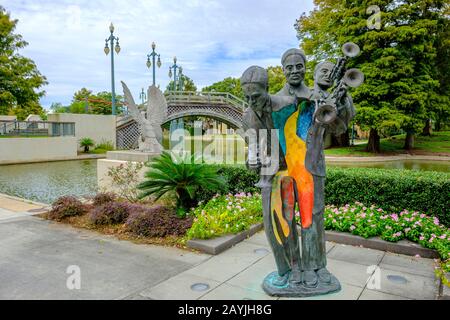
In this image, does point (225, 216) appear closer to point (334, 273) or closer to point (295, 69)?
point (334, 273)

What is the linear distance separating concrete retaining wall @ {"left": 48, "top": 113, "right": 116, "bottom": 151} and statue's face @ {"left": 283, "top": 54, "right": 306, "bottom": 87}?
80.9 ft

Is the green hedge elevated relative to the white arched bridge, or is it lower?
lower

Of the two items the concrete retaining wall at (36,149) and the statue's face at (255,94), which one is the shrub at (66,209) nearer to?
the statue's face at (255,94)

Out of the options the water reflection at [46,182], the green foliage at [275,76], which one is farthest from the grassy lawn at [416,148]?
the water reflection at [46,182]

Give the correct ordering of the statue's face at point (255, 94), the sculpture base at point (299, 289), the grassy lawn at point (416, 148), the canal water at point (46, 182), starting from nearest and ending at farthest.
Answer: the statue's face at point (255, 94)
the sculpture base at point (299, 289)
the canal water at point (46, 182)
the grassy lawn at point (416, 148)

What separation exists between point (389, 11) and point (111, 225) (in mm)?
23733

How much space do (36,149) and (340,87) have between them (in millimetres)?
22360

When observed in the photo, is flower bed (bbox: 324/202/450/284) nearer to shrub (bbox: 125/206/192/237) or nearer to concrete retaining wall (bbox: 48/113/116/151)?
shrub (bbox: 125/206/192/237)

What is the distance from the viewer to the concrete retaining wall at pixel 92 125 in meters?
24.5

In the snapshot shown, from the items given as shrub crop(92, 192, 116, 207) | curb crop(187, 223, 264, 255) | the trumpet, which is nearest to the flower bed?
curb crop(187, 223, 264, 255)

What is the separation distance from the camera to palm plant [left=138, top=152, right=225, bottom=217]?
20.2 ft

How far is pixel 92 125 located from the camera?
25.7 metres

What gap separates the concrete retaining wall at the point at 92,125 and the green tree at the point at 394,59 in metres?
18.6

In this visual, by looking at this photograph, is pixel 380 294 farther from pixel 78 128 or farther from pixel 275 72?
pixel 275 72
